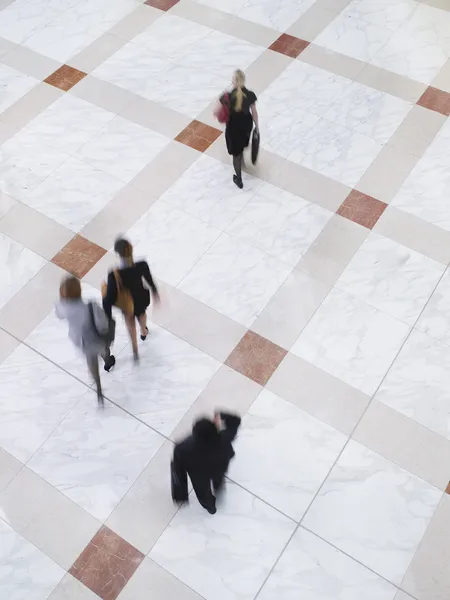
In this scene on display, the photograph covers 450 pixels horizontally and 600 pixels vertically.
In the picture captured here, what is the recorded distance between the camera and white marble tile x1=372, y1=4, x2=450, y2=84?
6.27 meters

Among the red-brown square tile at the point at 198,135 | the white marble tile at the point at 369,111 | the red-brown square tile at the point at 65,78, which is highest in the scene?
the red-brown square tile at the point at 65,78

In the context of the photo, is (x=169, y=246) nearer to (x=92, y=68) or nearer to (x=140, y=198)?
(x=140, y=198)

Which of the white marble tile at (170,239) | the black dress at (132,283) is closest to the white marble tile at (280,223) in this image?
the white marble tile at (170,239)

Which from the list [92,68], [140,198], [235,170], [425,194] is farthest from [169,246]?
[92,68]

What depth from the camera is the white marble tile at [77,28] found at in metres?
6.59

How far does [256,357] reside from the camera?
423cm

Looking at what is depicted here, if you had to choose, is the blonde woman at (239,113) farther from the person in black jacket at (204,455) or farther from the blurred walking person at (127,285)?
the person in black jacket at (204,455)

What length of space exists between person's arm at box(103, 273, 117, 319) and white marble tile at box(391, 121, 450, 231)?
2.80 meters

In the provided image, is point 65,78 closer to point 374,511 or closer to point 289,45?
point 289,45

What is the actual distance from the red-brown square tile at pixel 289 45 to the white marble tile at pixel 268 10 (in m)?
0.22

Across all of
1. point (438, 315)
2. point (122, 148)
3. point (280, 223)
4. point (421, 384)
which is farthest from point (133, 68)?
point (421, 384)

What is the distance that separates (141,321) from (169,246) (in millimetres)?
1014

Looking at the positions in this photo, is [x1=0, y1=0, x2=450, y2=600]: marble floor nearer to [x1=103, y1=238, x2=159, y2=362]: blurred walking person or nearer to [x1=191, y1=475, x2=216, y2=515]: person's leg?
[x1=191, y1=475, x2=216, y2=515]: person's leg

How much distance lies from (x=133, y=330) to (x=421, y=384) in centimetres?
210
